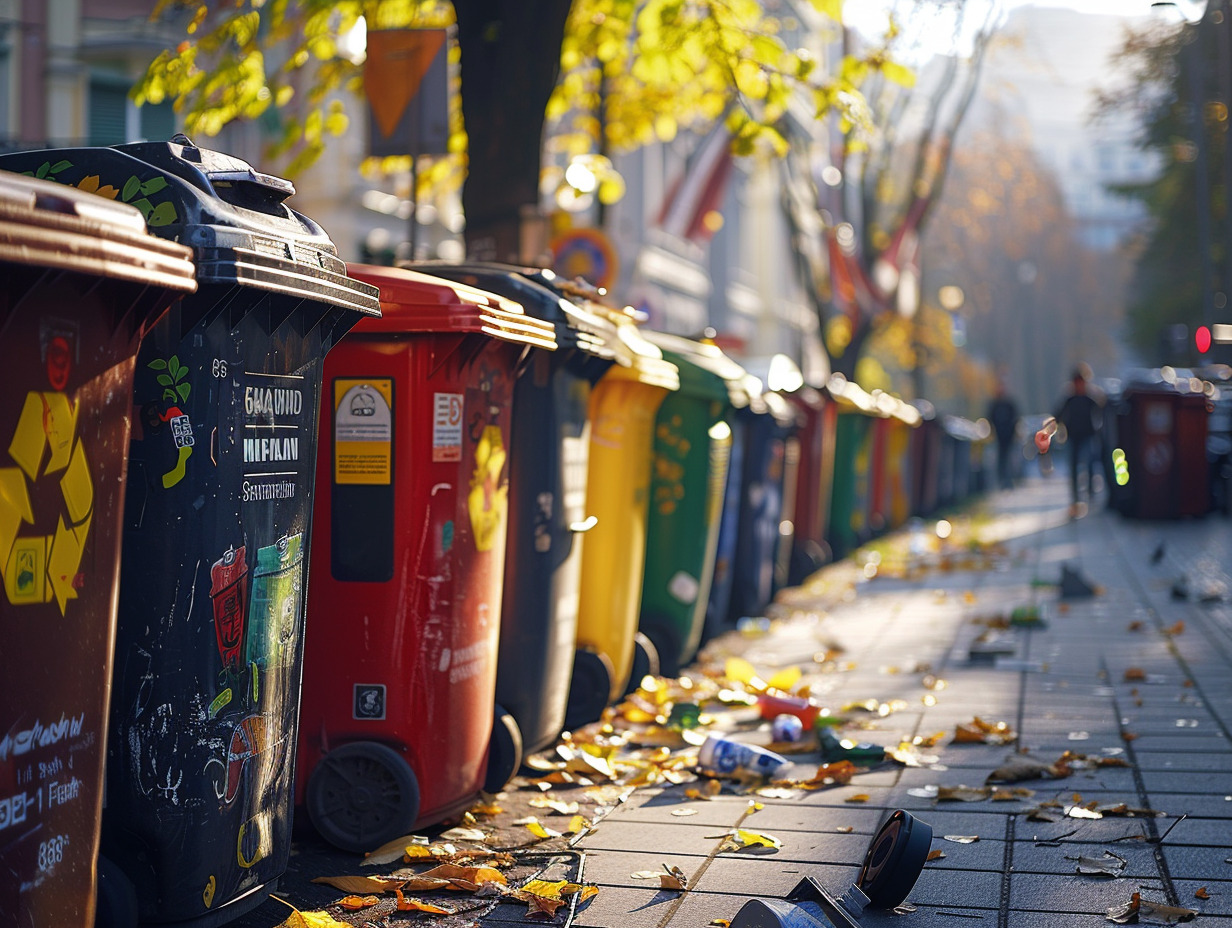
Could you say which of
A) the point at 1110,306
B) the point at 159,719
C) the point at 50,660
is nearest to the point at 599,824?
the point at 159,719

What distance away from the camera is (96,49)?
19.8 meters

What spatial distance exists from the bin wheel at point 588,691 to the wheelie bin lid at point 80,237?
375 cm

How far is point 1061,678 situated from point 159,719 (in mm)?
5470

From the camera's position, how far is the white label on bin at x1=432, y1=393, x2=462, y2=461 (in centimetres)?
490

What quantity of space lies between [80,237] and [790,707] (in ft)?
15.0

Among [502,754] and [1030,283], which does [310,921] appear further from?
[1030,283]

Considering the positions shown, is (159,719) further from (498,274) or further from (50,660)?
(498,274)

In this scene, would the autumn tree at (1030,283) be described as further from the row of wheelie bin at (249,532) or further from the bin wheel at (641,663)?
the row of wheelie bin at (249,532)

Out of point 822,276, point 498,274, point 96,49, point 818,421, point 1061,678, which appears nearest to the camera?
point 498,274

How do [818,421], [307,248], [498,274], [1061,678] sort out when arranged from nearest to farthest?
[307,248]
[498,274]
[1061,678]
[818,421]

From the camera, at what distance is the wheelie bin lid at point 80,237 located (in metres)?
2.66

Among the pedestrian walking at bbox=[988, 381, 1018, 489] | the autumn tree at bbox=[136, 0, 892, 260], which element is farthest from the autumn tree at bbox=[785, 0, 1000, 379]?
the autumn tree at bbox=[136, 0, 892, 260]

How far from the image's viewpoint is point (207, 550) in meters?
3.67

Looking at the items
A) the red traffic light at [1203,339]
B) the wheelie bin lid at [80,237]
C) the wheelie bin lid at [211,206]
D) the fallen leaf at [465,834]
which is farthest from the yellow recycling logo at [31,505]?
the red traffic light at [1203,339]
